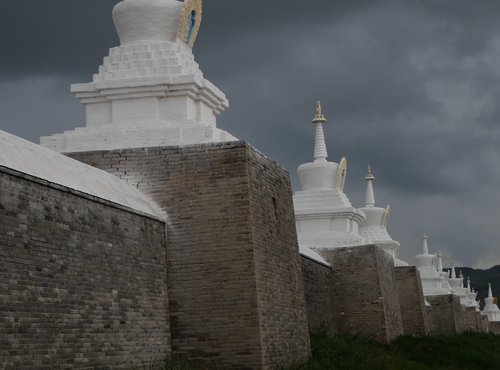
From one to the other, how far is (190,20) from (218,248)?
6.40 metres

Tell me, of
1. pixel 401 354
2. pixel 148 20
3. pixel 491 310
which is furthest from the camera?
pixel 491 310

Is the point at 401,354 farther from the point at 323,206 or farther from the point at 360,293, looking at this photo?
the point at 323,206

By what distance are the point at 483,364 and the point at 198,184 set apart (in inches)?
673

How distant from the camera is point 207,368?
16.3m

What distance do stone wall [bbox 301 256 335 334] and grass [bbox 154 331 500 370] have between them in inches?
28.6

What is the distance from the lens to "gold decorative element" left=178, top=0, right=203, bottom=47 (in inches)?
832

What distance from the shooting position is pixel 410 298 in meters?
36.4

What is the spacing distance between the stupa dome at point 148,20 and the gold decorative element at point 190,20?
0.10 metres

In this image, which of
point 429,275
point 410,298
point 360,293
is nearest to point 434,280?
point 429,275

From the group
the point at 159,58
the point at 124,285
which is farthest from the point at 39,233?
the point at 159,58

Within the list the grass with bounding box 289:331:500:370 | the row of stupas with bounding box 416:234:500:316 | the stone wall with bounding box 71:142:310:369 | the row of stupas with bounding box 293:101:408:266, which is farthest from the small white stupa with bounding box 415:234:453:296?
the stone wall with bounding box 71:142:310:369

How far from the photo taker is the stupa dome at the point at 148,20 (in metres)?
21.1

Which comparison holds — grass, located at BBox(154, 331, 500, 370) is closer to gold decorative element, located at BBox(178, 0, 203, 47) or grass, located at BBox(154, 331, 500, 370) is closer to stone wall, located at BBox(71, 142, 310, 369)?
stone wall, located at BBox(71, 142, 310, 369)

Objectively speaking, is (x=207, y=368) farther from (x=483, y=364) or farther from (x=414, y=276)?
(x=414, y=276)
